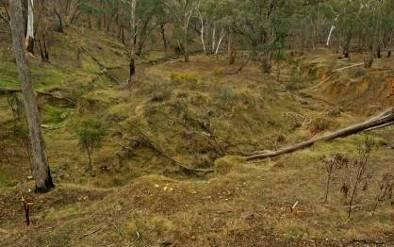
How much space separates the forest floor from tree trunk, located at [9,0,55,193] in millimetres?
399

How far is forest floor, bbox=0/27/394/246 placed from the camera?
7.35m

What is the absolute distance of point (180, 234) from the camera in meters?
7.11

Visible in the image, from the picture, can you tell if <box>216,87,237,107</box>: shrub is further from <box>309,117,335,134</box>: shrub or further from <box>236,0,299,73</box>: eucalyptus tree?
<box>236,0,299,73</box>: eucalyptus tree

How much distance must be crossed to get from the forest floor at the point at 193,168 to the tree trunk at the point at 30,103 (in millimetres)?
399

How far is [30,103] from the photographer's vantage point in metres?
9.24

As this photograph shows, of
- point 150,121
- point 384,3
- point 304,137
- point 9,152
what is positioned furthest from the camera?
point 384,3

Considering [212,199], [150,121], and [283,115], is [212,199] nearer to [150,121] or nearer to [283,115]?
[150,121]

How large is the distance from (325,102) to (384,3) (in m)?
20.5

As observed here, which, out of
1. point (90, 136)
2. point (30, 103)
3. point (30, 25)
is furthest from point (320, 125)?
point (30, 25)

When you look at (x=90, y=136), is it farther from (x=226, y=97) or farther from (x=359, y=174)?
(x=359, y=174)

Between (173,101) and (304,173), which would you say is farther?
(173,101)

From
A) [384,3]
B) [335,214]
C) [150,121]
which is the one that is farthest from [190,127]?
[384,3]

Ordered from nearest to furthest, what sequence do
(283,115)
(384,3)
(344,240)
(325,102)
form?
(344,240) < (283,115) < (325,102) < (384,3)

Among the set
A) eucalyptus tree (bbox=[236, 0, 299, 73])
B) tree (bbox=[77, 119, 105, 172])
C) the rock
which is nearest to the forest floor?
the rock
